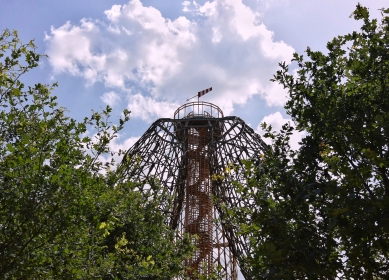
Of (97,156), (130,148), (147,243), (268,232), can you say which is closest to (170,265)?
(147,243)

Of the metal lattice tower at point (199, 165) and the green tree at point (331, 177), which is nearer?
the green tree at point (331, 177)

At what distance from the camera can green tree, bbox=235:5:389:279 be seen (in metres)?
4.64

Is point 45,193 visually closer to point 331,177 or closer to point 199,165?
point 331,177

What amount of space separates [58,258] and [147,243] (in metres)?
5.58

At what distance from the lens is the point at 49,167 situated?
6.72 m

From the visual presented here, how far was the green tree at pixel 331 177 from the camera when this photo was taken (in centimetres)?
464

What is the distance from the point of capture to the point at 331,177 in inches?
231

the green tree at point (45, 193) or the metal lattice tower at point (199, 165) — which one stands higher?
the metal lattice tower at point (199, 165)

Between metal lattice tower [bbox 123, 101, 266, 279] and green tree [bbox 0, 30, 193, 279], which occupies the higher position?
metal lattice tower [bbox 123, 101, 266, 279]

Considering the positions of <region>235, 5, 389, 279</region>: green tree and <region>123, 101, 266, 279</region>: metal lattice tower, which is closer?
<region>235, 5, 389, 279</region>: green tree

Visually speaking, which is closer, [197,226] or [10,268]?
[10,268]

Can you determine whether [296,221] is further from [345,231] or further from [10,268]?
[10,268]

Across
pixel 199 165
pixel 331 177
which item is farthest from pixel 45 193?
pixel 199 165

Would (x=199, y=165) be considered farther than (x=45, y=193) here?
Yes
